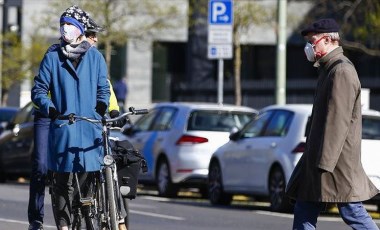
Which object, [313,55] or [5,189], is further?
[5,189]

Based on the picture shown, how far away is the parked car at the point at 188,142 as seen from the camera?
68.0ft

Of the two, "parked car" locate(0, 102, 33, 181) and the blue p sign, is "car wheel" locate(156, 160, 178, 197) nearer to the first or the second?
"parked car" locate(0, 102, 33, 181)

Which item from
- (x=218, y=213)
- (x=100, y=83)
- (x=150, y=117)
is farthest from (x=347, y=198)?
(x=150, y=117)

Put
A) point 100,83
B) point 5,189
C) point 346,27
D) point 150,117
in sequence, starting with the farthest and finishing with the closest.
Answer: point 346,27
point 150,117
point 5,189
point 100,83

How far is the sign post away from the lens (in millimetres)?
24109

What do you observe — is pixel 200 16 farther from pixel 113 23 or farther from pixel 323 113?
pixel 323 113

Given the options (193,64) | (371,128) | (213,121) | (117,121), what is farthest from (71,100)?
(193,64)

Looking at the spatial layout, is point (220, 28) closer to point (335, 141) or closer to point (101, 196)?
point (101, 196)

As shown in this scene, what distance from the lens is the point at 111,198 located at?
9.81 m

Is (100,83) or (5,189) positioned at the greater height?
(100,83)

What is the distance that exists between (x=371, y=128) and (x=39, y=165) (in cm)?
718

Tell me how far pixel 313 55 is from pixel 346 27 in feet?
93.3

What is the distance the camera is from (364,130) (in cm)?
1739

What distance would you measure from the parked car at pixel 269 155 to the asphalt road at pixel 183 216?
0.96 ft
